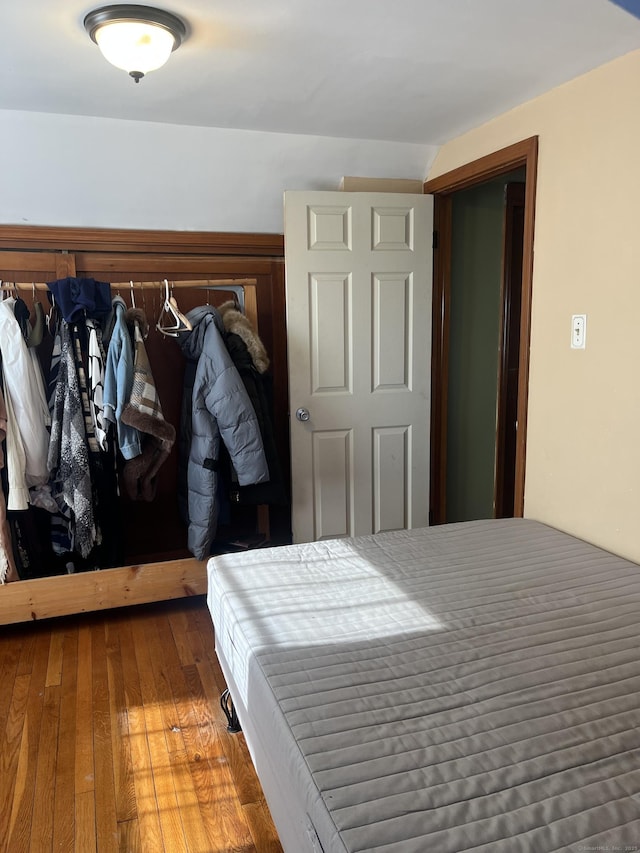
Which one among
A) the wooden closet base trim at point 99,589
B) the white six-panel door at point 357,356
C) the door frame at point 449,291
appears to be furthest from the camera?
the white six-panel door at point 357,356

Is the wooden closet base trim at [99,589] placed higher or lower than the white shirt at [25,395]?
lower

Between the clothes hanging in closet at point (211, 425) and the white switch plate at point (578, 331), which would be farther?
the clothes hanging in closet at point (211, 425)

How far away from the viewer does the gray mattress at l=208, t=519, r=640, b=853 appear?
3.29 feet

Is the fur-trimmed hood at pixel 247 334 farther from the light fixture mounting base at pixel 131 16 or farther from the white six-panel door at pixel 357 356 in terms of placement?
the light fixture mounting base at pixel 131 16

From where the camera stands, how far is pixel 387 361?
122 inches

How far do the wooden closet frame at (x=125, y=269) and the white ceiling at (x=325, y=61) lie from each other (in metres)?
0.54

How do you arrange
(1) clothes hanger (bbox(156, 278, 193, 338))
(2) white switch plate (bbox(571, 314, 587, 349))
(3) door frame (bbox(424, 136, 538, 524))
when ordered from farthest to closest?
(1) clothes hanger (bbox(156, 278, 193, 338))
(3) door frame (bbox(424, 136, 538, 524))
(2) white switch plate (bbox(571, 314, 587, 349))

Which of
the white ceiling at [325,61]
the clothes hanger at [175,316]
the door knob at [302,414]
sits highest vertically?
the white ceiling at [325,61]

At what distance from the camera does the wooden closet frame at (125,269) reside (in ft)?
8.79

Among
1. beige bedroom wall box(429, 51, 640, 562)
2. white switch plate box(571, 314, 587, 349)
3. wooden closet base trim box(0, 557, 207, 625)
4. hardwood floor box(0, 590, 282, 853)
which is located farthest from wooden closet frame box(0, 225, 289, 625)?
white switch plate box(571, 314, 587, 349)

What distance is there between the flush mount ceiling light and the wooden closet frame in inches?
46.5

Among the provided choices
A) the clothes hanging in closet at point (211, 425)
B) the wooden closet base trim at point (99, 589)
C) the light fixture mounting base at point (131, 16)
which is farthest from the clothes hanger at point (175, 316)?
the light fixture mounting base at point (131, 16)

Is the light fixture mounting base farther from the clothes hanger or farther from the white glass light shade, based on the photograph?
the clothes hanger

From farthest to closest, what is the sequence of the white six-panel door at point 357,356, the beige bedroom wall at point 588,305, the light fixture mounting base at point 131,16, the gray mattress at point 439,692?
the white six-panel door at point 357,356 → the beige bedroom wall at point 588,305 → the light fixture mounting base at point 131,16 → the gray mattress at point 439,692
